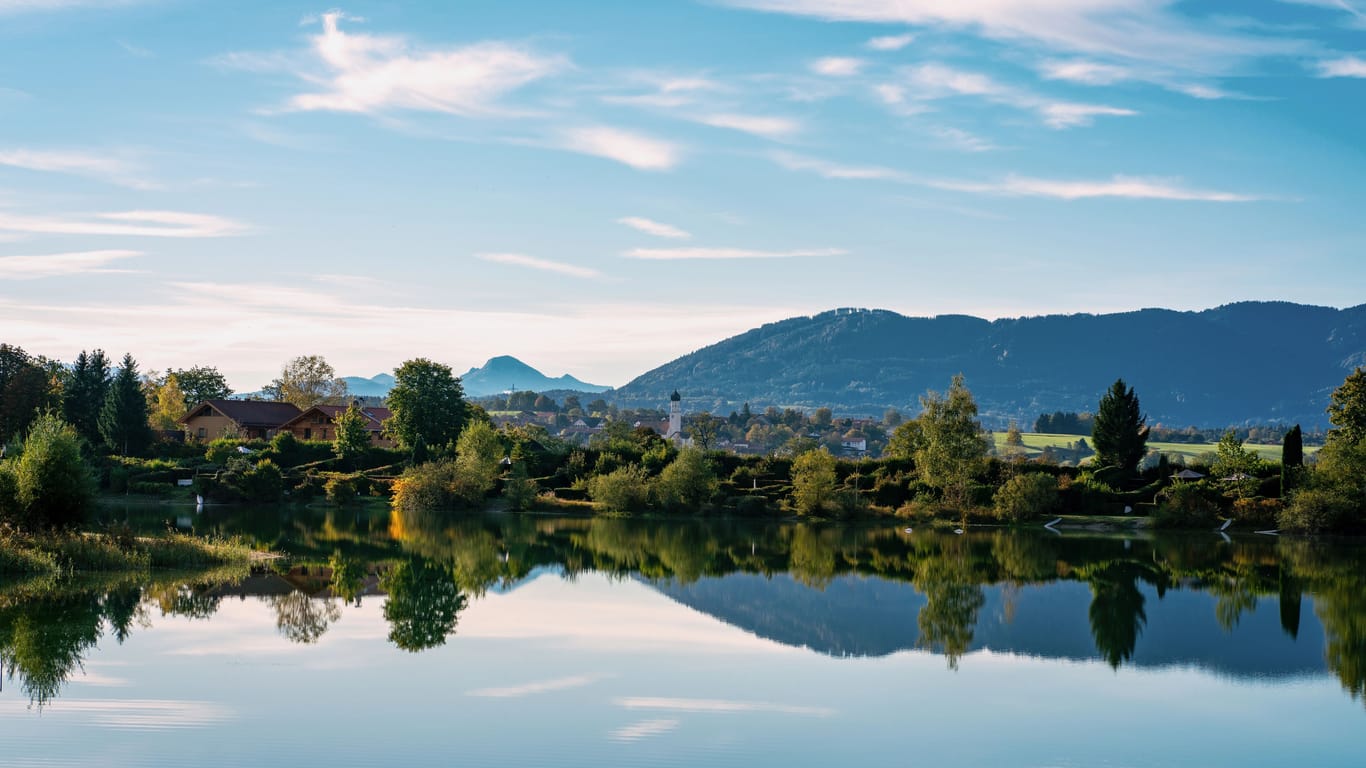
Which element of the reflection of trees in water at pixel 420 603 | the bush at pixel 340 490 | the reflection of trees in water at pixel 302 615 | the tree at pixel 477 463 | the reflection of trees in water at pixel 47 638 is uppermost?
the tree at pixel 477 463

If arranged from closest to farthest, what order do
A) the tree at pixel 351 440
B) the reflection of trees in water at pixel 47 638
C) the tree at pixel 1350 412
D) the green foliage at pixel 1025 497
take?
the reflection of trees in water at pixel 47 638 < the tree at pixel 1350 412 < the green foliage at pixel 1025 497 < the tree at pixel 351 440

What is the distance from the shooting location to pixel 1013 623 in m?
28.6

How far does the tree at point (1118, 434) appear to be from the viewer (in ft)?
211

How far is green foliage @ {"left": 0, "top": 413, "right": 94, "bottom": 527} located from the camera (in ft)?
100

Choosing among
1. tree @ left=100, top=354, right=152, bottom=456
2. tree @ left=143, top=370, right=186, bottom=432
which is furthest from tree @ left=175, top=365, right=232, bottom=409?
tree @ left=100, top=354, right=152, bottom=456

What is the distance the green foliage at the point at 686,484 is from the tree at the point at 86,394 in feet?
118

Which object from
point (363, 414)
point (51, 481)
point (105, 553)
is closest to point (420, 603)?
point (105, 553)

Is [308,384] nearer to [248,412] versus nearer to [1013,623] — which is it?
[248,412]

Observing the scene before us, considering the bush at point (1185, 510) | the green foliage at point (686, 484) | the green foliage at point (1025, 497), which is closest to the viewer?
the bush at point (1185, 510)

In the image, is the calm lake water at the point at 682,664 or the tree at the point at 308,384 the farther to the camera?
the tree at the point at 308,384

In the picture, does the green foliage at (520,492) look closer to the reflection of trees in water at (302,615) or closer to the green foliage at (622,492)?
the green foliage at (622,492)

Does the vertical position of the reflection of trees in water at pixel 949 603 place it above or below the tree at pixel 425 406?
below

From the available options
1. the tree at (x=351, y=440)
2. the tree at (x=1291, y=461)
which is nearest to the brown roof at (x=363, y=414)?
the tree at (x=351, y=440)

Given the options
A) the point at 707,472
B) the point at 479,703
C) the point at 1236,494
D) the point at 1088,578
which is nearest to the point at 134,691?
the point at 479,703
